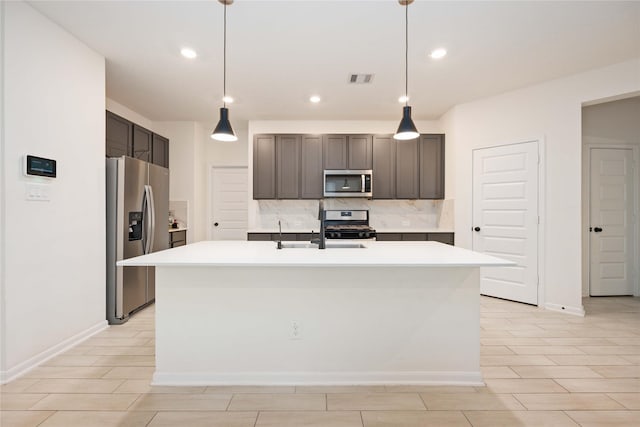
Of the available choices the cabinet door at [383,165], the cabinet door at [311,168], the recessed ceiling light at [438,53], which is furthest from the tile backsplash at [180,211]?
the recessed ceiling light at [438,53]

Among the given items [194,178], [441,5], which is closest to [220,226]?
[194,178]

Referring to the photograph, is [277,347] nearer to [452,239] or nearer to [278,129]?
[452,239]

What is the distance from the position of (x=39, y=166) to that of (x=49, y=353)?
1.40m

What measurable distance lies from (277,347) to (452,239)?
11.1ft

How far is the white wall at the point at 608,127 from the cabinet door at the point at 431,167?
A: 5.67ft

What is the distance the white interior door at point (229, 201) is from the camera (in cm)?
580

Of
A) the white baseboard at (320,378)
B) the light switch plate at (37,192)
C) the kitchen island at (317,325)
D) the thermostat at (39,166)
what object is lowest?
the white baseboard at (320,378)

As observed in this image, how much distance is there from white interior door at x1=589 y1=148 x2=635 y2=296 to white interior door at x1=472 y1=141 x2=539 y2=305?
1.06 metres

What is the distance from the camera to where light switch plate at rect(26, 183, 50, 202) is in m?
2.33

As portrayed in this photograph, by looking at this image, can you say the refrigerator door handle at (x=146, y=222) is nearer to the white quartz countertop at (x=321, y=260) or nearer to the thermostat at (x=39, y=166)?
the thermostat at (x=39, y=166)

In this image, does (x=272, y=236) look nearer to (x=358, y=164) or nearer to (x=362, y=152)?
(x=358, y=164)

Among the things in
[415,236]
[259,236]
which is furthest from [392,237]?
[259,236]

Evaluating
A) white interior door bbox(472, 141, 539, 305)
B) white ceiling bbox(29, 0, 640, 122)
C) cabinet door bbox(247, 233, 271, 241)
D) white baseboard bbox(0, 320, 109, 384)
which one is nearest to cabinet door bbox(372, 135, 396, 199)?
white ceiling bbox(29, 0, 640, 122)

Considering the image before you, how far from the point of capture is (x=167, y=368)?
2145 millimetres
